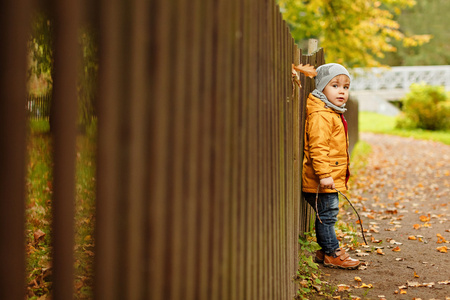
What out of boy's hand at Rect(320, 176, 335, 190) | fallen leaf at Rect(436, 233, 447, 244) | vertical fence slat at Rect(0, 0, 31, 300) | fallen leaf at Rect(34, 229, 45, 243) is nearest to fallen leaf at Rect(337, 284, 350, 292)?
boy's hand at Rect(320, 176, 335, 190)

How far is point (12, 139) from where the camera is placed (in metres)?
1.07

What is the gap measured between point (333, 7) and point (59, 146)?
1343 centimetres

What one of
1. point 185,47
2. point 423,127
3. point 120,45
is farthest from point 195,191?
point 423,127

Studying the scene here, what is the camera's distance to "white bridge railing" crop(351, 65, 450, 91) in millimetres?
32719

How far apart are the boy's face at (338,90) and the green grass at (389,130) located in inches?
562

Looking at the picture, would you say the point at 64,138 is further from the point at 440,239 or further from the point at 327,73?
the point at 440,239

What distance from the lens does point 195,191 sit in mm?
1684

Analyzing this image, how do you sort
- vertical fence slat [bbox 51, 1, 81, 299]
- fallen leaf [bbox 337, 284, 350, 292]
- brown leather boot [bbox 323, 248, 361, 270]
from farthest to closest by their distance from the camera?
brown leather boot [bbox 323, 248, 361, 270] → fallen leaf [bbox 337, 284, 350, 292] → vertical fence slat [bbox 51, 1, 81, 299]

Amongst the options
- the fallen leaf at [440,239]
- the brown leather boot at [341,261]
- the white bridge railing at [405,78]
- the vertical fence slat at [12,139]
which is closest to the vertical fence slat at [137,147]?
the vertical fence slat at [12,139]

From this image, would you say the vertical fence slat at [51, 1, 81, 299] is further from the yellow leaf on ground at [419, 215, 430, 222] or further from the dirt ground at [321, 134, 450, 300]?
the yellow leaf on ground at [419, 215, 430, 222]

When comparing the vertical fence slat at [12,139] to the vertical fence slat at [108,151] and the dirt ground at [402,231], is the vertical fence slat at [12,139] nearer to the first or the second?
the vertical fence slat at [108,151]

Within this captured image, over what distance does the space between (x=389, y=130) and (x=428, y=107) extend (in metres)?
2.44

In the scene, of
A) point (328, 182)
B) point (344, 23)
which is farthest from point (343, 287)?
point (344, 23)

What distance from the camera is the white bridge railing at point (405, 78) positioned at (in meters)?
32.7
